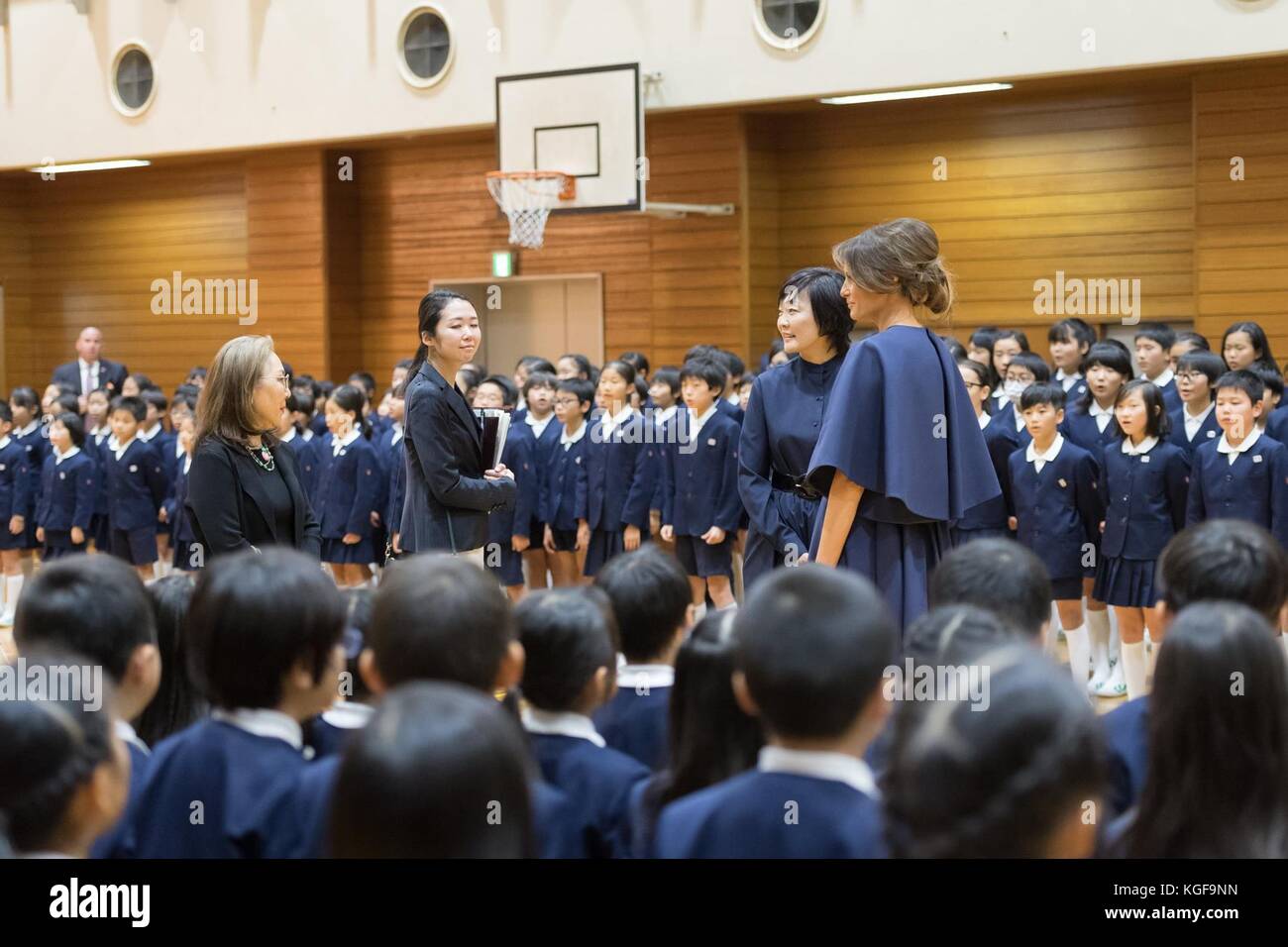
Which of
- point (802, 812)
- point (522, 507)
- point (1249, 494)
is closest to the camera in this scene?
point (802, 812)

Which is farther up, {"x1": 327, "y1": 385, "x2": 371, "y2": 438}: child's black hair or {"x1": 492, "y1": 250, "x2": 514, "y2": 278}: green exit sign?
{"x1": 492, "y1": 250, "x2": 514, "y2": 278}: green exit sign

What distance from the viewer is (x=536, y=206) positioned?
37.1 feet

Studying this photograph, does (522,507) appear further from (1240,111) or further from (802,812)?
(802,812)

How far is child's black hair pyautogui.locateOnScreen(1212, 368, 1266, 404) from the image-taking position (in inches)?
261

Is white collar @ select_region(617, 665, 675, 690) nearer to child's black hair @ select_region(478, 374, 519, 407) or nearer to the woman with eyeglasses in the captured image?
the woman with eyeglasses

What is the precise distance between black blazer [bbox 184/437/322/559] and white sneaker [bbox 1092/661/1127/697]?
4575 millimetres

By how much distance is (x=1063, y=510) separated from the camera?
23.7 feet

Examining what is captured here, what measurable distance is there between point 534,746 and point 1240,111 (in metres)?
8.94

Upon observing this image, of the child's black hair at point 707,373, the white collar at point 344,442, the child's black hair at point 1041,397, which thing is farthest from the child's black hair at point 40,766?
the white collar at point 344,442

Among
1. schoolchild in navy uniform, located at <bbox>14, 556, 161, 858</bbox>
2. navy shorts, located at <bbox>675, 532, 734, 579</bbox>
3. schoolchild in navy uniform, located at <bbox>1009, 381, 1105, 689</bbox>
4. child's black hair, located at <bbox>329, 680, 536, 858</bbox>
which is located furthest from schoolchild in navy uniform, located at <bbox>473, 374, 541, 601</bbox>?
child's black hair, located at <bbox>329, 680, 536, 858</bbox>

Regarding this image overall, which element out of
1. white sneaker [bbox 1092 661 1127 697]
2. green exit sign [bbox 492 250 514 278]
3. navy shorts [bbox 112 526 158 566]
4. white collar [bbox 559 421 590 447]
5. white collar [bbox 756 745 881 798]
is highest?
green exit sign [bbox 492 250 514 278]

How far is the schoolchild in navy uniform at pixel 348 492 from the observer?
9.30 metres
